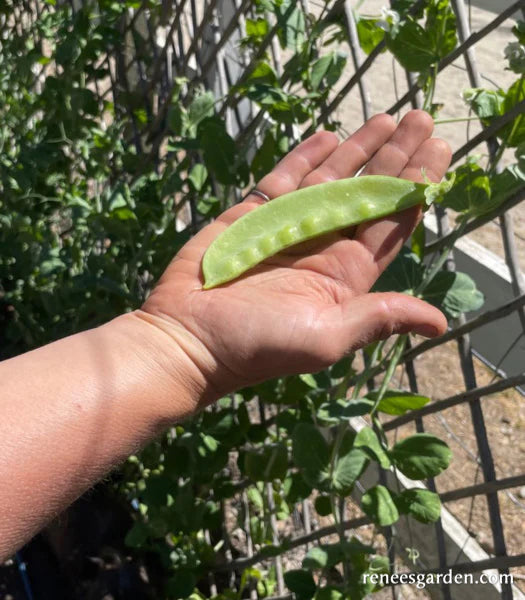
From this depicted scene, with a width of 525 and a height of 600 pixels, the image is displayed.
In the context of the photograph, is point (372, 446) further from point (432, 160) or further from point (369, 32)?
point (369, 32)

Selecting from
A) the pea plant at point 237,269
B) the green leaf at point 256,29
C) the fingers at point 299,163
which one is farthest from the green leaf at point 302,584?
the green leaf at point 256,29

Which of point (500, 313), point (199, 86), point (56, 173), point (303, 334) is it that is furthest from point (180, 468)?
point (56, 173)

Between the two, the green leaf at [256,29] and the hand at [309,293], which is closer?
the hand at [309,293]

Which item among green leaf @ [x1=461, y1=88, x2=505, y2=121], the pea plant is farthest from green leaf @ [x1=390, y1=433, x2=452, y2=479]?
green leaf @ [x1=461, y1=88, x2=505, y2=121]

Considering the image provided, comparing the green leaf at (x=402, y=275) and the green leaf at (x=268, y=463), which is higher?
the green leaf at (x=402, y=275)

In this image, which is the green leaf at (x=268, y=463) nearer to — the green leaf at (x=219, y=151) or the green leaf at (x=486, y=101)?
the green leaf at (x=219, y=151)

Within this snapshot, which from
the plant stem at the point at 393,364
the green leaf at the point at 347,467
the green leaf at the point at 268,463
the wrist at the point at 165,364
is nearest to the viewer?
the wrist at the point at 165,364

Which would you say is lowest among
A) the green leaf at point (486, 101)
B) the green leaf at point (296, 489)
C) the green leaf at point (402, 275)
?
the green leaf at point (296, 489)

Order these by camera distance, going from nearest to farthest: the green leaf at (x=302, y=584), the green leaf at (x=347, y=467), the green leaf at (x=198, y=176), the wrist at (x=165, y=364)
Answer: the wrist at (x=165, y=364), the green leaf at (x=347, y=467), the green leaf at (x=302, y=584), the green leaf at (x=198, y=176)
